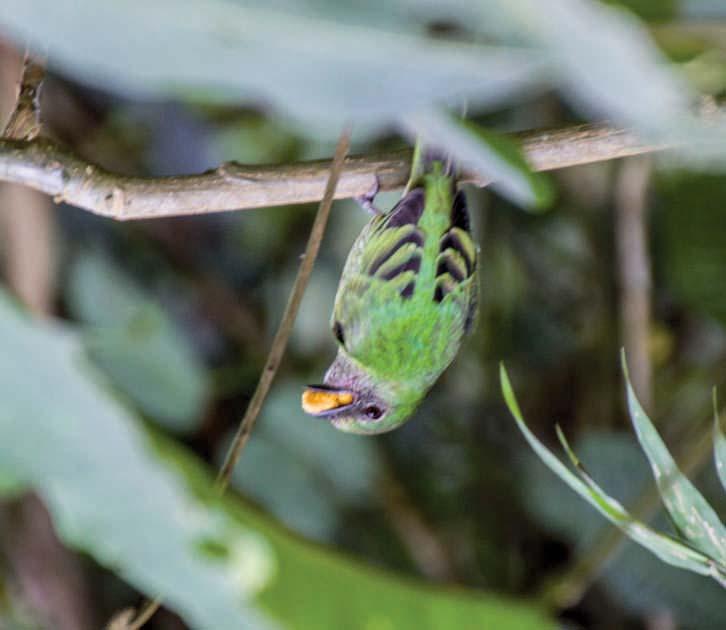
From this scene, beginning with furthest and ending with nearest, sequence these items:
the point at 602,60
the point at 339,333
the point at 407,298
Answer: the point at 339,333, the point at 407,298, the point at 602,60

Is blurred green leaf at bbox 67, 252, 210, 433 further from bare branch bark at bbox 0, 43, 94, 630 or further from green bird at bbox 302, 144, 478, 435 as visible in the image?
green bird at bbox 302, 144, 478, 435

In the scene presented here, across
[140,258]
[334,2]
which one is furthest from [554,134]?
[140,258]

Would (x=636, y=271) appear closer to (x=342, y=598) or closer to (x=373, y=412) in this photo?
(x=373, y=412)

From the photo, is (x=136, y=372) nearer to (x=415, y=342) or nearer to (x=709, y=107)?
(x=415, y=342)

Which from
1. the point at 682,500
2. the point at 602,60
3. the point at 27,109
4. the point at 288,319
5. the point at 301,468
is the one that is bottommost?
the point at 301,468

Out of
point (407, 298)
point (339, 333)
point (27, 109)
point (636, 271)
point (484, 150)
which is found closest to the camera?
point (484, 150)

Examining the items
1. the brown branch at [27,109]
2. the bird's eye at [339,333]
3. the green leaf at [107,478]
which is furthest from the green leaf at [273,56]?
the bird's eye at [339,333]

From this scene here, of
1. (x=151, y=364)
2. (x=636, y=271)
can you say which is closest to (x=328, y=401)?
(x=151, y=364)

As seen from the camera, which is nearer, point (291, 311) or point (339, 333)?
point (291, 311)
